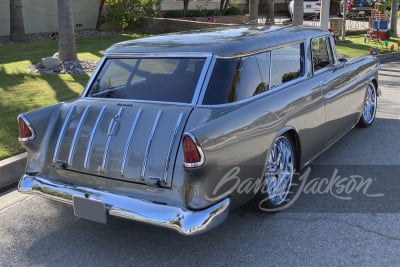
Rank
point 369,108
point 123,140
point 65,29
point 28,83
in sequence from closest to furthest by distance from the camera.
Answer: point 123,140 < point 369,108 < point 28,83 < point 65,29

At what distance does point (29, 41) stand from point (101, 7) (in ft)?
15.1

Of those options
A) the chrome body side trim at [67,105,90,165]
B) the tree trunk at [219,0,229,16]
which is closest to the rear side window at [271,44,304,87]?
the chrome body side trim at [67,105,90,165]

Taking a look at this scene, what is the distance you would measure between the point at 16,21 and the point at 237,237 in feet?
→ 48.7

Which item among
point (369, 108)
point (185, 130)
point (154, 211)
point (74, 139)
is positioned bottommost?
point (369, 108)

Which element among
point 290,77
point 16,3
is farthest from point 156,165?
point 16,3

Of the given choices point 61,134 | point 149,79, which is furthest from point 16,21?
point 61,134

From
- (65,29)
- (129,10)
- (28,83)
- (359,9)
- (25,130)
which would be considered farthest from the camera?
(359,9)

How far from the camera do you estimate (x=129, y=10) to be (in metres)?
18.8

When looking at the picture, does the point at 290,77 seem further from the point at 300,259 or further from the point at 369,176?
the point at 300,259

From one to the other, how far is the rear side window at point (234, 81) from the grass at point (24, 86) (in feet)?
8.74

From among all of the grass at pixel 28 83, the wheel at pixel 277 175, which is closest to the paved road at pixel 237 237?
the wheel at pixel 277 175

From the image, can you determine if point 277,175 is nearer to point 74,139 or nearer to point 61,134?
point 74,139

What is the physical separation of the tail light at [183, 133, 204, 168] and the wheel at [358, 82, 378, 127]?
3843mm

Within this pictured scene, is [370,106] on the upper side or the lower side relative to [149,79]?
lower
